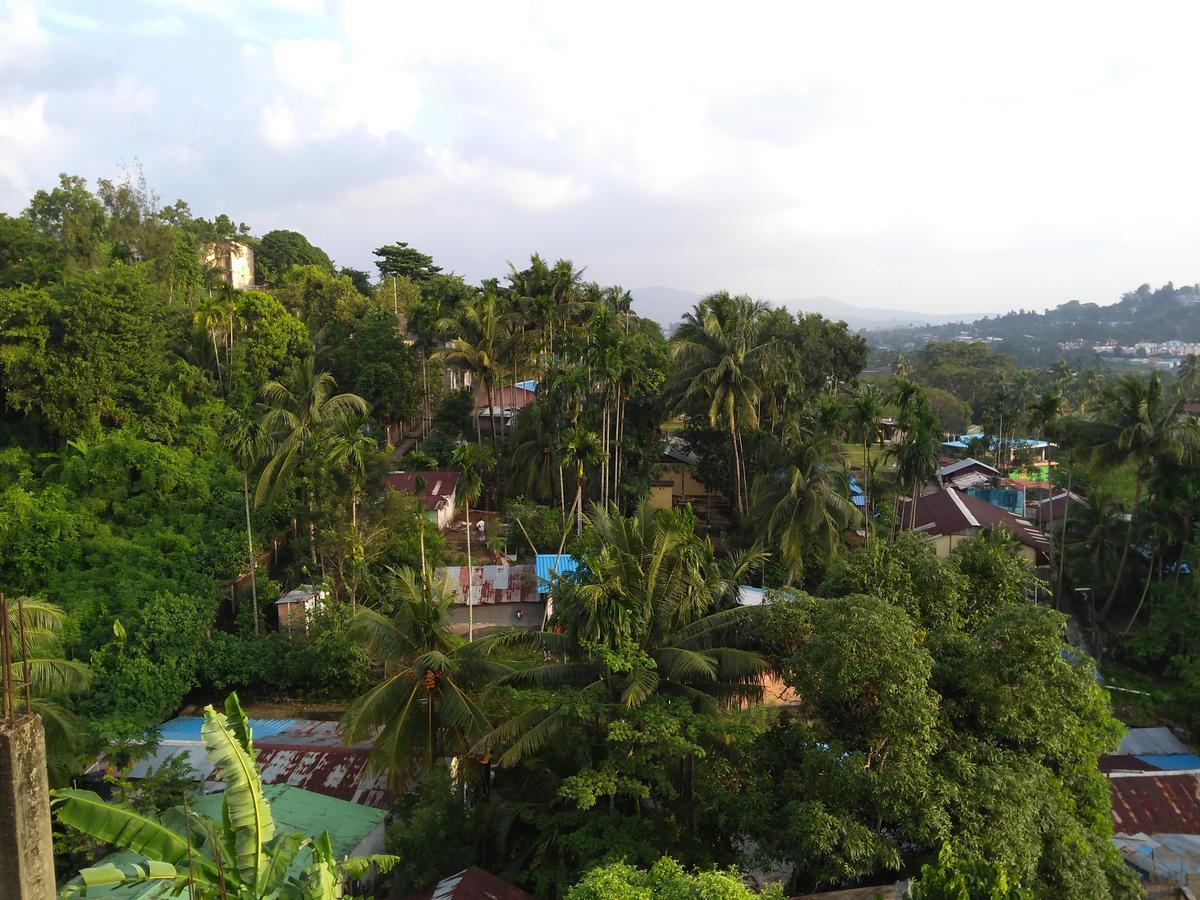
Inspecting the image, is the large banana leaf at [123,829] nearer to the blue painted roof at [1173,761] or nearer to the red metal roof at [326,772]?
the red metal roof at [326,772]

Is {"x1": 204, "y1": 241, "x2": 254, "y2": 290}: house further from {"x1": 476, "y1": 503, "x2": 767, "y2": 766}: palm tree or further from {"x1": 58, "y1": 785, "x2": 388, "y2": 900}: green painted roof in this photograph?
{"x1": 476, "y1": 503, "x2": 767, "y2": 766}: palm tree

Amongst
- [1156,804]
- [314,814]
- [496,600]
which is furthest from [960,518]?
[314,814]

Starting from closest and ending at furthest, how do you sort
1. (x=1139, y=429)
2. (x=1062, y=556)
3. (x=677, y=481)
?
(x=1139, y=429) → (x=1062, y=556) → (x=677, y=481)

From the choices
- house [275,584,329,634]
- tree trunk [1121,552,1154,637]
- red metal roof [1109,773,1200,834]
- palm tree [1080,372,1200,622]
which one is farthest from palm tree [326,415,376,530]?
tree trunk [1121,552,1154,637]

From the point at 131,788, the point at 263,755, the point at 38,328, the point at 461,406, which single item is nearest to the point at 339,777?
the point at 263,755

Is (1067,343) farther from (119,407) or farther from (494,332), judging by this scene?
(119,407)

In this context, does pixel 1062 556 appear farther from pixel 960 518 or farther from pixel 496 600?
pixel 496 600

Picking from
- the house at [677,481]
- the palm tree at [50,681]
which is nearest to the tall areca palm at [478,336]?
the house at [677,481]
